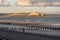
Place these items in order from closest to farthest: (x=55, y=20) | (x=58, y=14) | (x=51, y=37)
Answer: (x=51, y=37) → (x=55, y=20) → (x=58, y=14)

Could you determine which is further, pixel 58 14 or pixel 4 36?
pixel 58 14

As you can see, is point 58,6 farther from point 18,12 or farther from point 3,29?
point 3,29

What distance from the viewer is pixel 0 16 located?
833 millimetres

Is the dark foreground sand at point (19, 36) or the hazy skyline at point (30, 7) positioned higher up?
the hazy skyline at point (30, 7)

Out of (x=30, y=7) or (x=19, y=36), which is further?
(x=30, y=7)

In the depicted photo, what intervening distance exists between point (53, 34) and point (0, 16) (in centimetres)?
43

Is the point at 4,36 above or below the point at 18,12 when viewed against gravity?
below

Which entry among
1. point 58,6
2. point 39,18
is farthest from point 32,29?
point 58,6

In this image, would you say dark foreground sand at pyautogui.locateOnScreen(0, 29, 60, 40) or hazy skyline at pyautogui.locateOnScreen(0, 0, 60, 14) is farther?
hazy skyline at pyautogui.locateOnScreen(0, 0, 60, 14)

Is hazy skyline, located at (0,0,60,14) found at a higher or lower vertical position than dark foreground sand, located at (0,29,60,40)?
higher

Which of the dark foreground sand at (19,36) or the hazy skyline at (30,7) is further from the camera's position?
the hazy skyline at (30,7)

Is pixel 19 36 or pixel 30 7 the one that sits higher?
pixel 30 7

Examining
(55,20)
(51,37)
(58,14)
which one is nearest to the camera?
(51,37)

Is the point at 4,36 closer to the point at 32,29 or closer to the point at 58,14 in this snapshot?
the point at 32,29
